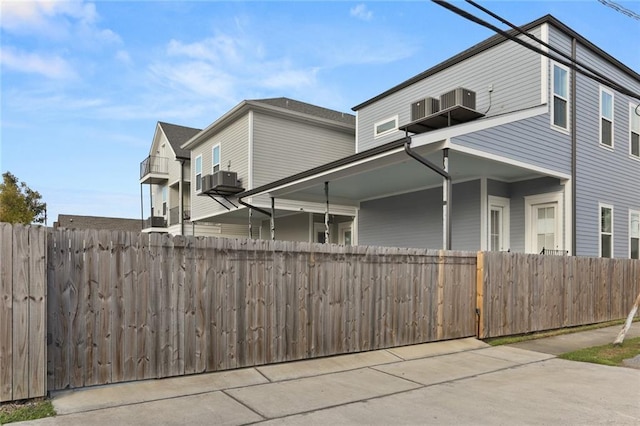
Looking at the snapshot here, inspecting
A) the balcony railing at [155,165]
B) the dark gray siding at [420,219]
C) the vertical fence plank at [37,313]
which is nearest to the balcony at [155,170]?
the balcony railing at [155,165]

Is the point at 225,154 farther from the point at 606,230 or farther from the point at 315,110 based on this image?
the point at 606,230

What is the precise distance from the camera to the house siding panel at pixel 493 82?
11.2 m

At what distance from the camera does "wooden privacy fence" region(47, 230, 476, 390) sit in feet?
14.5

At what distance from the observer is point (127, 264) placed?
15.5 ft

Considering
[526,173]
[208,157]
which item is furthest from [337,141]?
[526,173]

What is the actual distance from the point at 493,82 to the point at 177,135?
1771cm

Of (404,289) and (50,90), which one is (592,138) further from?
(50,90)

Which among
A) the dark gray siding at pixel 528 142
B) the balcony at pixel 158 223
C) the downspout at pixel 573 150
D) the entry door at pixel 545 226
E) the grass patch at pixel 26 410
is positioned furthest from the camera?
the balcony at pixel 158 223

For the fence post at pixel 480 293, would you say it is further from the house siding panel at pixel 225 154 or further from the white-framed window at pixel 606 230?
the house siding panel at pixel 225 154

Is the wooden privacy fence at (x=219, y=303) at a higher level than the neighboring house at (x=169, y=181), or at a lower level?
lower

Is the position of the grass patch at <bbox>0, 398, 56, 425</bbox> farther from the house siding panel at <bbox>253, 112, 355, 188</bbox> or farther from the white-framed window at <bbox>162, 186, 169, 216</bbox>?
the white-framed window at <bbox>162, 186, 169, 216</bbox>

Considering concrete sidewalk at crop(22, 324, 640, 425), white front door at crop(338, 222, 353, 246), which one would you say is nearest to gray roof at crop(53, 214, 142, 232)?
white front door at crop(338, 222, 353, 246)

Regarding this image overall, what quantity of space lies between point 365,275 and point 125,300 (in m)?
3.35

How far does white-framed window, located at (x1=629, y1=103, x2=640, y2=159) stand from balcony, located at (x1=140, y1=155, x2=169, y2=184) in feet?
68.4
